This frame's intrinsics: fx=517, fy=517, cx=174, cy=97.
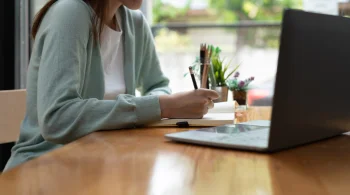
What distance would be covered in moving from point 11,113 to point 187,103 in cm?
59

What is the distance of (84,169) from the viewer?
0.66 m

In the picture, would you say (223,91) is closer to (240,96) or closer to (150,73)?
(240,96)

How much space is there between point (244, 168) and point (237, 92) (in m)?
0.98

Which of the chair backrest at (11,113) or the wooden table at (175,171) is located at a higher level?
the wooden table at (175,171)

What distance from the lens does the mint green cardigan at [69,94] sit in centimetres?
106

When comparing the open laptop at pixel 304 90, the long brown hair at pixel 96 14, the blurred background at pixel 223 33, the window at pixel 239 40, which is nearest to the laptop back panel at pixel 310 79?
the open laptop at pixel 304 90

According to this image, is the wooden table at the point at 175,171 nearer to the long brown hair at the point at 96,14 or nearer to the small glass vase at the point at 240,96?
the long brown hair at the point at 96,14

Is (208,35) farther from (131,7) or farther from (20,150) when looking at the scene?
(20,150)

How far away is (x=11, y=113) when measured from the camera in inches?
57.6

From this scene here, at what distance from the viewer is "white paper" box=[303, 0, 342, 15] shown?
7.87 ft

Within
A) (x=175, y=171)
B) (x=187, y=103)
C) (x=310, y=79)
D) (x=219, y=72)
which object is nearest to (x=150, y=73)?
(x=219, y=72)

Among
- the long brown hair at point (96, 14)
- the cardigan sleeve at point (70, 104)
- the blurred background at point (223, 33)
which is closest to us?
the cardigan sleeve at point (70, 104)

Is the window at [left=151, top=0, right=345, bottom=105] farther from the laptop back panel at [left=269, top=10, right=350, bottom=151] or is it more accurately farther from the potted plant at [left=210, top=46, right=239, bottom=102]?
the laptop back panel at [left=269, top=10, right=350, bottom=151]

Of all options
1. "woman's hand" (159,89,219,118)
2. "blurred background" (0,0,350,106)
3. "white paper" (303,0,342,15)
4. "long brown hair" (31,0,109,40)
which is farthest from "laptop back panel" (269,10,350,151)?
"blurred background" (0,0,350,106)
